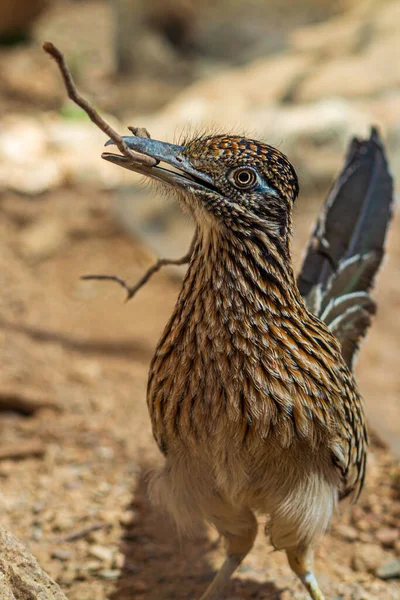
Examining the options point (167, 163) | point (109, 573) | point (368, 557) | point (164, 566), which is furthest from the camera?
point (368, 557)

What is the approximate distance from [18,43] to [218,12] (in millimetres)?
4191

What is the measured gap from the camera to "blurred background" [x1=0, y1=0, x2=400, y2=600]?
3.98 meters

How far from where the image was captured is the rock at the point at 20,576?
2.41 metres

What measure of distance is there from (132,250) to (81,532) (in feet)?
15.5

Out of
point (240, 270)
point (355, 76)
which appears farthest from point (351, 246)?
point (355, 76)

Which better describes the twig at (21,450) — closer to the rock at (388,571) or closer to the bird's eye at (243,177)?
the rock at (388,571)

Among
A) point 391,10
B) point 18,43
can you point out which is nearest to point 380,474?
point 391,10

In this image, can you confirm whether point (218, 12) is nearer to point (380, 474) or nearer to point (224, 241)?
point (380, 474)

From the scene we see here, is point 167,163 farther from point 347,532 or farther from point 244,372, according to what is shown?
point 347,532

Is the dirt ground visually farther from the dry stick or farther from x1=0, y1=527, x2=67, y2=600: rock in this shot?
the dry stick

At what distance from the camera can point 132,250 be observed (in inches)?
331

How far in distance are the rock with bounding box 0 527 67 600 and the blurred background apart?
0.98 m

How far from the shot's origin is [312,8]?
16859 mm

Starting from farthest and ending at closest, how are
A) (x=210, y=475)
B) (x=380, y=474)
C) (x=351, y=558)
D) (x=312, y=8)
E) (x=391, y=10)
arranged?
(x=312, y=8)
(x=391, y=10)
(x=380, y=474)
(x=351, y=558)
(x=210, y=475)
